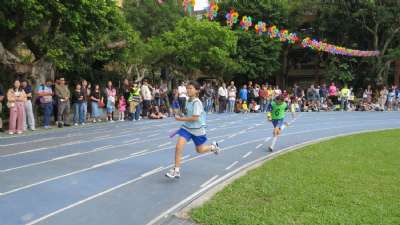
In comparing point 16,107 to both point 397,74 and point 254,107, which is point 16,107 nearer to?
point 254,107

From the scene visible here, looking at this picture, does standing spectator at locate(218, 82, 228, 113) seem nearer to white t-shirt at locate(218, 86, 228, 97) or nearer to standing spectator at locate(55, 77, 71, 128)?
white t-shirt at locate(218, 86, 228, 97)

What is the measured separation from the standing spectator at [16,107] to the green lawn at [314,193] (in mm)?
9098

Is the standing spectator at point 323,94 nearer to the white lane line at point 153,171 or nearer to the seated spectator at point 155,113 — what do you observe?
the seated spectator at point 155,113

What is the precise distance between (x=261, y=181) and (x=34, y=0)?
11.7 metres

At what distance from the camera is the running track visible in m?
5.95

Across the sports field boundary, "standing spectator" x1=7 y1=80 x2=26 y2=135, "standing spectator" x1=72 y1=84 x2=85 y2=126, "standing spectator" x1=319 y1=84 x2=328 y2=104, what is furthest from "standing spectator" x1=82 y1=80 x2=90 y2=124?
"standing spectator" x1=319 y1=84 x2=328 y2=104

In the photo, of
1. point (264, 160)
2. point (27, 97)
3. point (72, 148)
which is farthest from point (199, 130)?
point (27, 97)

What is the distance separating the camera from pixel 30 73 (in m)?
17.3

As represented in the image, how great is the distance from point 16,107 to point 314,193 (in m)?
11.0

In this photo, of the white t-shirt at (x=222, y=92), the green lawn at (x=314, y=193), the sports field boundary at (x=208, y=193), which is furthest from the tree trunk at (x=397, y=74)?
the sports field boundary at (x=208, y=193)

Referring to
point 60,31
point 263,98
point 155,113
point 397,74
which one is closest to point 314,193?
point 155,113

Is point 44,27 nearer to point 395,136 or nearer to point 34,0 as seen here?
point 34,0

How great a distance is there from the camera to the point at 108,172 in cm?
838

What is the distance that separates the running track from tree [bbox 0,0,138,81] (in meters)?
4.34
